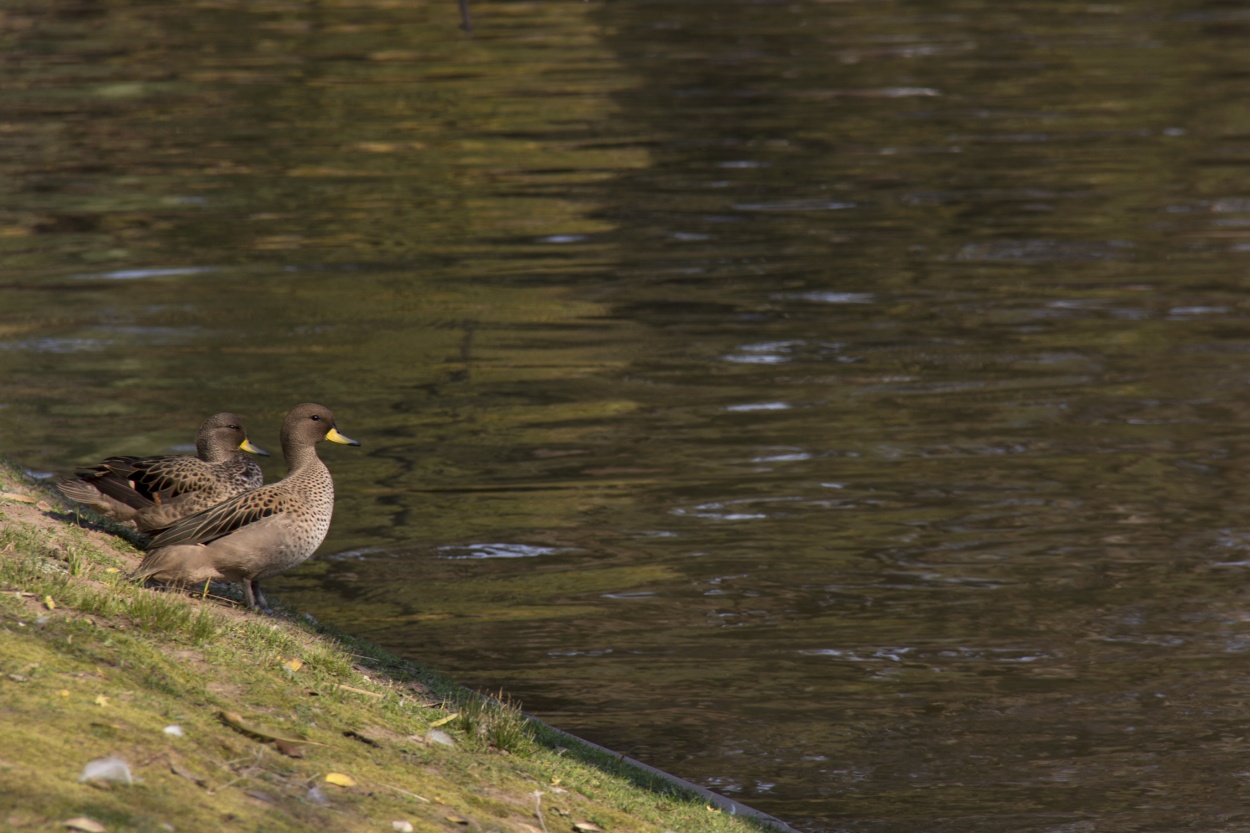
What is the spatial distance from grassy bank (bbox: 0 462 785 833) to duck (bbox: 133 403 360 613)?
177 mm

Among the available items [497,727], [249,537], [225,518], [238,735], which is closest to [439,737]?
[497,727]

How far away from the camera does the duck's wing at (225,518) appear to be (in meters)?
7.82

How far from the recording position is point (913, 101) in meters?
29.9

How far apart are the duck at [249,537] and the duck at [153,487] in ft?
1.06

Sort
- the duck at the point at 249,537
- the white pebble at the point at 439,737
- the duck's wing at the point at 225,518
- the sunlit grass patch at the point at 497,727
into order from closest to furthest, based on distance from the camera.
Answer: the white pebble at the point at 439,737, the sunlit grass patch at the point at 497,727, the duck at the point at 249,537, the duck's wing at the point at 225,518

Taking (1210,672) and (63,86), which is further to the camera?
(63,86)

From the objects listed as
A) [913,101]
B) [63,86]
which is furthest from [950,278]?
[63,86]

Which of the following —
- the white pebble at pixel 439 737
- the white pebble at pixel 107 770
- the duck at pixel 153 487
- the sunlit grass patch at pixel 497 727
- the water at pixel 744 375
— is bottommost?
the water at pixel 744 375

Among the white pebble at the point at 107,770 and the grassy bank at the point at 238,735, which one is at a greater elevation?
the white pebble at the point at 107,770

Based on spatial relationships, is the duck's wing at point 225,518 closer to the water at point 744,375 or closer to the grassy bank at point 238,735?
the grassy bank at point 238,735

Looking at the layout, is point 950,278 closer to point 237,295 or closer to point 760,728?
point 237,295

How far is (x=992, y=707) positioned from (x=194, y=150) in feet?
70.2

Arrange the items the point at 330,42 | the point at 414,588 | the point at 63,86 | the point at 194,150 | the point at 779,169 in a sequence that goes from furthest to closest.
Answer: the point at 330,42 → the point at 63,86 → the point at 194,150 → the point at 779,169 → the point at 414,588

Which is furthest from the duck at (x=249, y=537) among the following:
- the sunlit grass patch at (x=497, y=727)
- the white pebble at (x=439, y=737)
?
the white pebble at (x=439, y=737)
